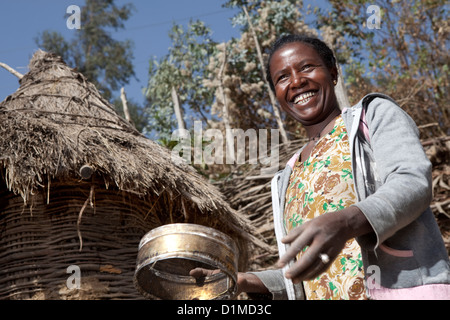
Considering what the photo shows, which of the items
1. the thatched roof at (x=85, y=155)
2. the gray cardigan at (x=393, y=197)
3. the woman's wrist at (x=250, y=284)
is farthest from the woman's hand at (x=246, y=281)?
the thatched roof at (x=85, y=155)

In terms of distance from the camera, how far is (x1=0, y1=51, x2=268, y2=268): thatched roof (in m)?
3.38

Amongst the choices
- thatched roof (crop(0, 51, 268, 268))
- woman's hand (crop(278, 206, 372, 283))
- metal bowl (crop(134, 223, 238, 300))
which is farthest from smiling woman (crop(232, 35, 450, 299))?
thatched roof (crop(0, 51, 268, 268))

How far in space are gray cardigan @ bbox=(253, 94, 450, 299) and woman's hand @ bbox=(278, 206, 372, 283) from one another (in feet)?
0.37

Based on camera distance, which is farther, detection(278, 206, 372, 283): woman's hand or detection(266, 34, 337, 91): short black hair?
detection(266, 34, 337, 91): short black hair

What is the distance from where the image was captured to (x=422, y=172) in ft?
3.96

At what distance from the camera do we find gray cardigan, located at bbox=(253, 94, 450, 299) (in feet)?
3.75

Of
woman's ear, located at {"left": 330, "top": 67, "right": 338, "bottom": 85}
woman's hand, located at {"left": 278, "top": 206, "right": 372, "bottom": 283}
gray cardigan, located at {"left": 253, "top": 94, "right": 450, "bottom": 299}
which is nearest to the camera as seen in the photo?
woman's hand, located at {"left": 278, "top": 206, "right": 372, "bottom": 283}

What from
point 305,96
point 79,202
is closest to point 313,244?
point 305,96

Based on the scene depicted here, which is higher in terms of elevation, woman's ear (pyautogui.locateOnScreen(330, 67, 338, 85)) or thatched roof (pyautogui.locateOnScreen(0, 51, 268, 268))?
thatched roof (pyautogui.locateOnScreen(0, 51, 268, 268))

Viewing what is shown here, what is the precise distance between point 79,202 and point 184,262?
2.09 metres

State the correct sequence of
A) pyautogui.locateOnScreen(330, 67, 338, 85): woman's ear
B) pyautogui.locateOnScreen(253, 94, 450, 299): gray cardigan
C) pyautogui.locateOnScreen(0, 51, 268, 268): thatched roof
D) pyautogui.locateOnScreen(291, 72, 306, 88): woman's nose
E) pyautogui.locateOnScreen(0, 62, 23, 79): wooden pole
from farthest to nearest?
pyautogui.locateOnScreen(0, 62, 23, 79): wooden pole
pyautogui.locateOnScreen(0, 51, 268, 268): thatched roof
pyautogui.locateOnScreen(330, 67, 338, 85): woman's ear
pyautogui.locateOnScreen(291, 72, 306, 88): woman's nose
pyautogui.locateOnScreen(253, 94, 450, 299): gray cardigan

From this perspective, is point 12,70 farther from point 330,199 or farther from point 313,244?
point 313,244

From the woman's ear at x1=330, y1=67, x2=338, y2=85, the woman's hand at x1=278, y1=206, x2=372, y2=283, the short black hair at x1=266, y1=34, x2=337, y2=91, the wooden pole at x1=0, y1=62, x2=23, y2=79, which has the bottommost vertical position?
the woman's hand at x1=278, y1=206, x2=372, y2=283

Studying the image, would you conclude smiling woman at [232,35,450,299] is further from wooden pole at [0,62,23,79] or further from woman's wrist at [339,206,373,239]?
wooden pole at [0,62,23,79]
